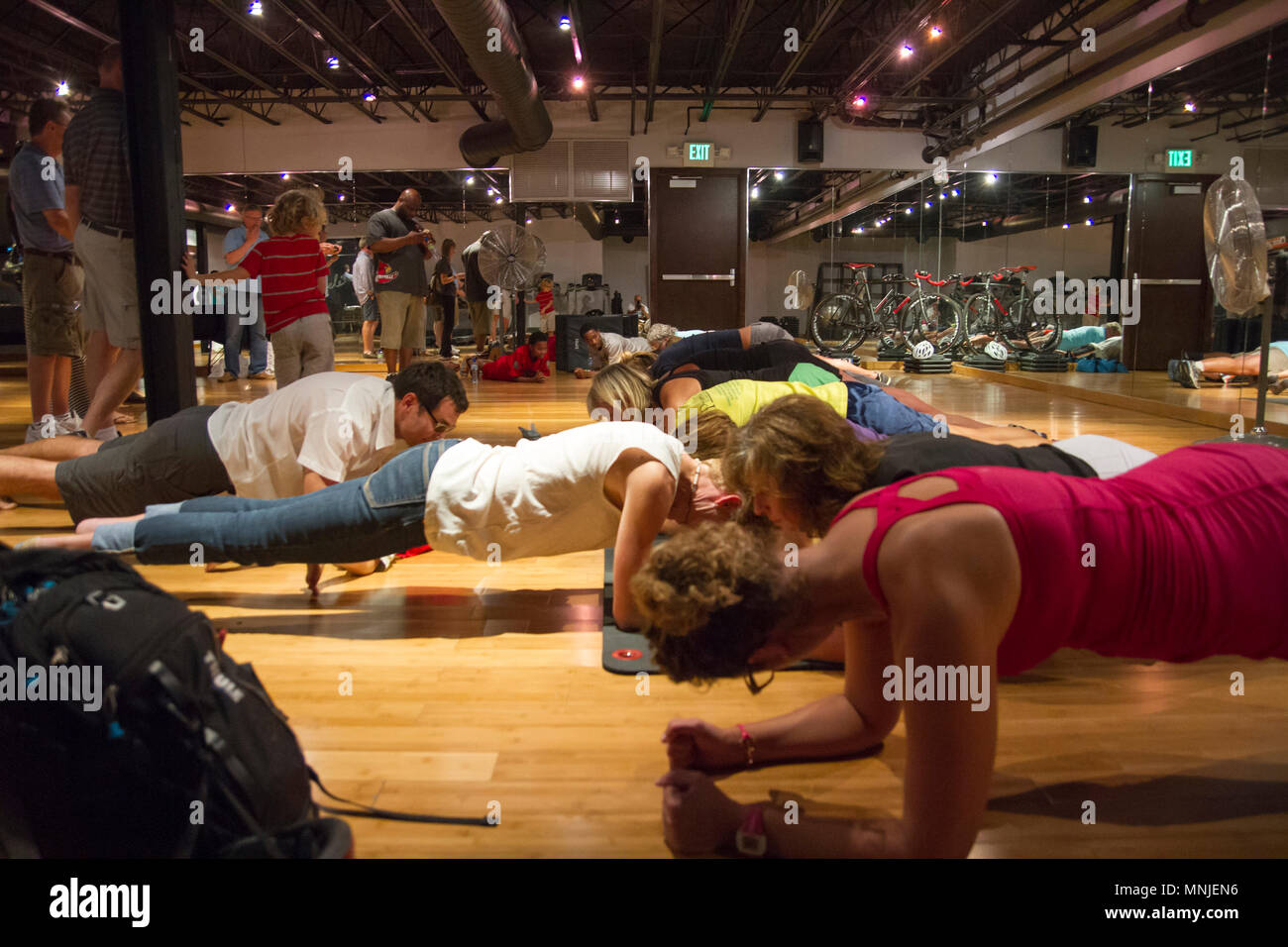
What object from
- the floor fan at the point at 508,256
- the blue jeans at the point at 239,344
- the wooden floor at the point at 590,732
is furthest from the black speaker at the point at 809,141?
the wooden floor at the point at 590,732

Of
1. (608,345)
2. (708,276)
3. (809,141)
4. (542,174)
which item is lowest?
(608,345)

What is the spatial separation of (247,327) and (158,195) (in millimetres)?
5945

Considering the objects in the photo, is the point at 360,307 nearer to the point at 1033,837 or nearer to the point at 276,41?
the point at 276,41

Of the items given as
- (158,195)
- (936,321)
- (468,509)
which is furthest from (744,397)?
(936,321)

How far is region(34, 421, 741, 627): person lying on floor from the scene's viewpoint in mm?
2107

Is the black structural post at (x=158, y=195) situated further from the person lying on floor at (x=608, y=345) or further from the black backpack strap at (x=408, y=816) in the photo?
the person lying on floor at (x=608, y=345)

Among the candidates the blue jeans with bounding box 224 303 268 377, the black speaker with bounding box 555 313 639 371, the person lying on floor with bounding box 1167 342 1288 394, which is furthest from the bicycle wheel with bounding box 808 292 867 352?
the blue jeans with bounding box 224 303 268 377

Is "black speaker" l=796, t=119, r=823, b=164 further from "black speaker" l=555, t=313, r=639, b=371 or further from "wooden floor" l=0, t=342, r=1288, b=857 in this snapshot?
"wooden floor" l=0, t=342, r=1288, b=857

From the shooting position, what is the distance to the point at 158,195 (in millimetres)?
3352

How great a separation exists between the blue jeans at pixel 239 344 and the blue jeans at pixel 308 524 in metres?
6.43

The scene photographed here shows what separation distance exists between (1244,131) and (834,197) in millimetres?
8087

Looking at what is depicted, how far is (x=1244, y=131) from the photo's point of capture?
5.34m

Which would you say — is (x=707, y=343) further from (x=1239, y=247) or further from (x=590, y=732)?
(x=590, y=732)
